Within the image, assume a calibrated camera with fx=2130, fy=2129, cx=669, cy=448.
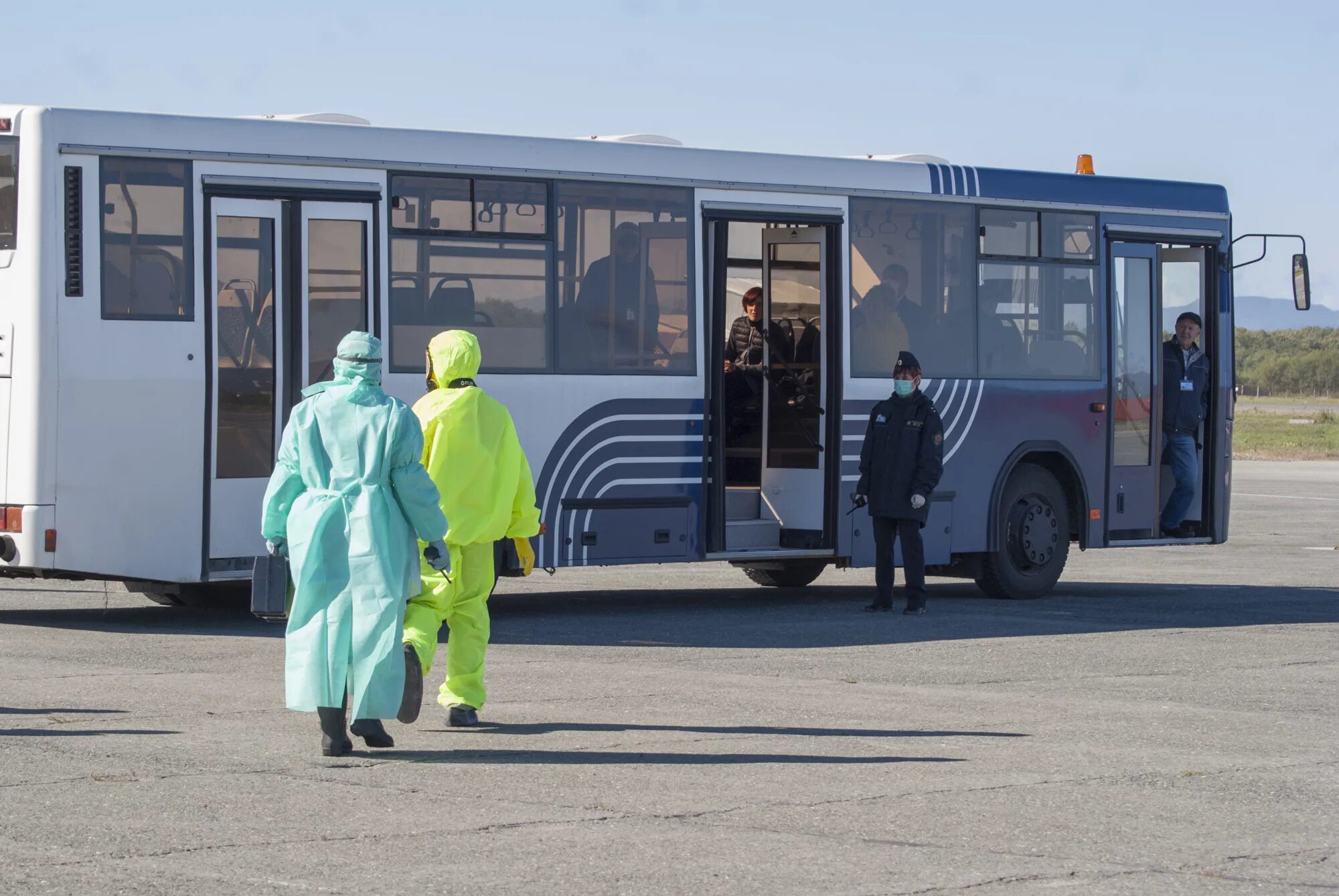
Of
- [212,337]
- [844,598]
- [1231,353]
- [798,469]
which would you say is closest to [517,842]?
[212,337]

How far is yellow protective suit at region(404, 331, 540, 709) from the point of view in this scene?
946 cm

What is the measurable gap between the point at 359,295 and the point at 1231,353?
802 centimetres

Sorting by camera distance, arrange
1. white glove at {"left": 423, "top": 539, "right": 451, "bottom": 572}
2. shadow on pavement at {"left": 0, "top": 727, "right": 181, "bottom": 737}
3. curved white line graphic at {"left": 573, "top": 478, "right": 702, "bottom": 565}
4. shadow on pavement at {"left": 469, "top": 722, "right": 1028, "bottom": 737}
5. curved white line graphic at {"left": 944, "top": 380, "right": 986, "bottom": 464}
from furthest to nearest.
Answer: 1. curved white line graphic at {"left": 944, "top": 380, "right": 986, "bottom": 464}
2. curved white line graphic at {"left": 573, "top": 478, "right": 702, "bottom": 565}
3. shadow on pavement at {"left": 469, "top": 722, "right": 1028, "bottom": 737}
4. shadow on pavement at {"left": 0, "top": 727, "right": 181, "bottom": 737}
5. white glove at {"left": 423, "top": 539, "right": 451, "bottom": 572}

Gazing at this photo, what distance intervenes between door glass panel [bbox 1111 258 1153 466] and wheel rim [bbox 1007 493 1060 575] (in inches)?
33.2

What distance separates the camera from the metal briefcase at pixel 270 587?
8633 mm

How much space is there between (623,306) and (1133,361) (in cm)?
502

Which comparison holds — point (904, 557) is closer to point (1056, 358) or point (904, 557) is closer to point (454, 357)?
point (1056, 358)

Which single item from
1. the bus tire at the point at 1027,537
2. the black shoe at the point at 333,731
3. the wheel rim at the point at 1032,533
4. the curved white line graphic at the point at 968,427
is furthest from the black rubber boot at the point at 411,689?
the wheel rim at the point at 1032,533

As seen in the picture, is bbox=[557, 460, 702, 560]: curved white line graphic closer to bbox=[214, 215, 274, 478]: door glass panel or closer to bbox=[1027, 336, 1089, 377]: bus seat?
bbox=[214, 215, 274, 478]: door glass panel

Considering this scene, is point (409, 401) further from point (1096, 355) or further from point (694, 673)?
point (1096, 355)

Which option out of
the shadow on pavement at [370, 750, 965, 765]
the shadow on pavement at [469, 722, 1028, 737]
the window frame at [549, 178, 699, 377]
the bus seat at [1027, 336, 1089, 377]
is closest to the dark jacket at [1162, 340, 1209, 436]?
the bus seat at [1027, 336, 1089, 377]

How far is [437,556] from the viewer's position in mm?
8875

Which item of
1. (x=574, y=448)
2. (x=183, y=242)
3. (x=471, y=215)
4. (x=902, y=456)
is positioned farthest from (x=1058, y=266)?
(x=183, y=242)

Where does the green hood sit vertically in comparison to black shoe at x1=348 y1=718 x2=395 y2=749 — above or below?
above
